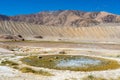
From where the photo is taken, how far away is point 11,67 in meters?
33.8

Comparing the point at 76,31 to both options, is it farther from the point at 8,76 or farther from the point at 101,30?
the point at 8,76

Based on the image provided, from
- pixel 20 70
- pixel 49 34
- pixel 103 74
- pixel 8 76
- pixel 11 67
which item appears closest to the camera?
pixel 8 76

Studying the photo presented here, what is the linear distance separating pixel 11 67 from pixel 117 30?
6443 inches

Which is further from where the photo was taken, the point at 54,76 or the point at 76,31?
the point at 76,31

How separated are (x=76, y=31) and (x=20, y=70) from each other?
161 meters

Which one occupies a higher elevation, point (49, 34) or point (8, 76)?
point (49, 34)

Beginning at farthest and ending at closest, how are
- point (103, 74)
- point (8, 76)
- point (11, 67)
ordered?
1. point (11, 67)
2. point (103, 74)
3. point (8, 76)

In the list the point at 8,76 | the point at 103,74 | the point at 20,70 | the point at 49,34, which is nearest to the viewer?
the point at 8,76

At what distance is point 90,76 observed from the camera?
2766 centimetres

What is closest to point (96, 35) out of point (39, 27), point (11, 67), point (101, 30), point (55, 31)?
point (101, 30)

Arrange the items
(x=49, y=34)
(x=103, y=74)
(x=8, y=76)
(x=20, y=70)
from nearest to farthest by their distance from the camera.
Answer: (x=8, y=76)
(x=103, y=74)
(x=20, y=70)
(x=49, y=34)

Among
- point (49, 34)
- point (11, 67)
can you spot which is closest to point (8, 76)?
point (11, 67)

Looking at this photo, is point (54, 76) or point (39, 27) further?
point (39, 27)

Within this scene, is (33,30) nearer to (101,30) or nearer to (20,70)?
(101,30)
